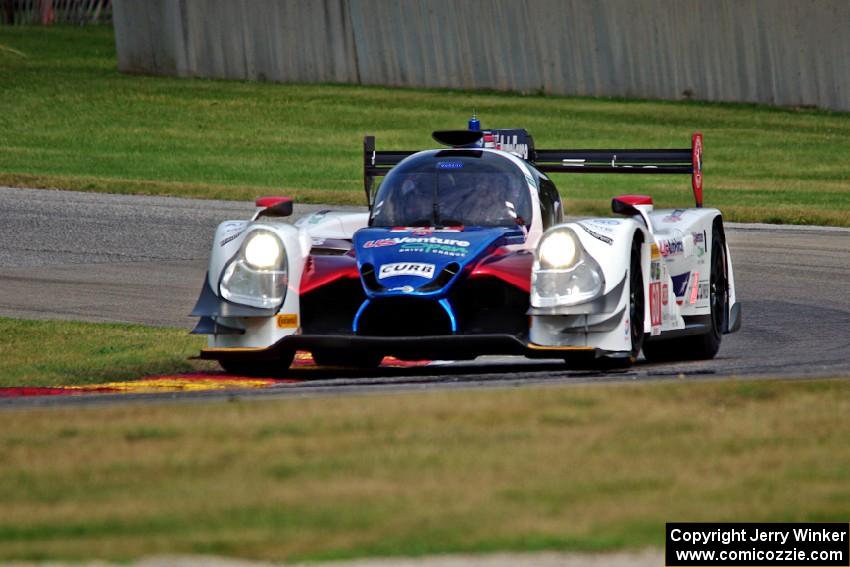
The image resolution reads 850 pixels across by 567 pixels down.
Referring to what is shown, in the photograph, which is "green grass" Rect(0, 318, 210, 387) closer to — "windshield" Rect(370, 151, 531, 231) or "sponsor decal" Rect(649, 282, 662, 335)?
"windshield" Rect(370, 151, 531, 231)

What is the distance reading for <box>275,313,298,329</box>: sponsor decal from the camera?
1024 cm

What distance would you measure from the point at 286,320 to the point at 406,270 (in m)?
0.87

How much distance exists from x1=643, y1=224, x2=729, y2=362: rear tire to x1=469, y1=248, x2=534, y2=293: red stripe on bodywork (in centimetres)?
154

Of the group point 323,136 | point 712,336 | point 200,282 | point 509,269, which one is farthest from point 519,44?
point 509,269

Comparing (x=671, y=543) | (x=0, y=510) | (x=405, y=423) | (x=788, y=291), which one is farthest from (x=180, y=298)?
(x=671, y=543)

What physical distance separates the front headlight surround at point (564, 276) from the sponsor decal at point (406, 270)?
0.60 meters

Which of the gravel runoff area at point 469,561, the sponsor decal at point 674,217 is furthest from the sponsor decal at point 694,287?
the gravel runoff area at point 469,561

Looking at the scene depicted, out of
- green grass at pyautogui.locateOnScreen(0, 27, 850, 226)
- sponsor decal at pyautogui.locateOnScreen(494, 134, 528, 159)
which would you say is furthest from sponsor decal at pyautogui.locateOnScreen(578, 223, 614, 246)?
green grass at pyautogui.locateOnScreen(0, 27, 850, 226)

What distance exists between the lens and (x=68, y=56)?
45969 millimetres

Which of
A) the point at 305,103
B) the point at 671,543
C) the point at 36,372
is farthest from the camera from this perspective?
the point at 305,103

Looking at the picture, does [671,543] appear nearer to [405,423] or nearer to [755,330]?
[405,423]

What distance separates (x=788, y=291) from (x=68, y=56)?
33.7 meters

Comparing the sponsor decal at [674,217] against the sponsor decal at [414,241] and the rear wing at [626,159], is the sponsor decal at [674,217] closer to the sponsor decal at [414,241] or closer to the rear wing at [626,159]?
the rear wing at [626,159]

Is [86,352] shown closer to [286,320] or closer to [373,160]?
[286,320]
